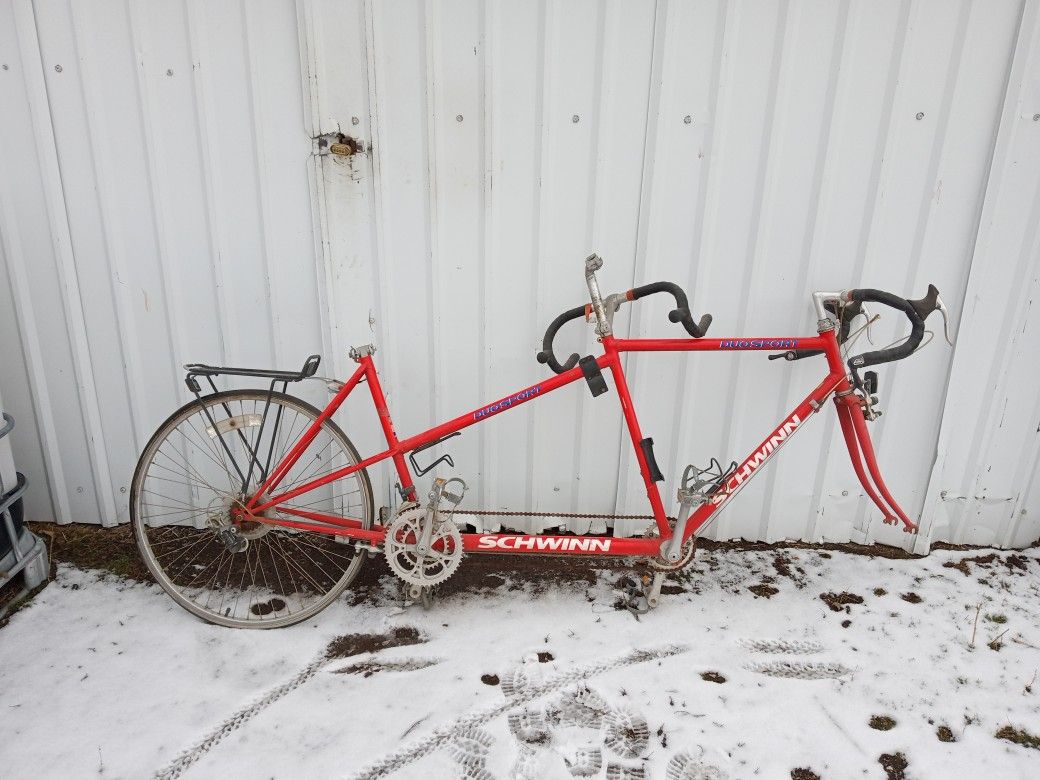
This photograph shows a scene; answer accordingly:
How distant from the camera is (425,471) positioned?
2533 mm

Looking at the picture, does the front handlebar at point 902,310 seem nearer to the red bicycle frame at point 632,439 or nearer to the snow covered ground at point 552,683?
the red bicycle frame at point 632,439

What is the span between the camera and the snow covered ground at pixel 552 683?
2.14m

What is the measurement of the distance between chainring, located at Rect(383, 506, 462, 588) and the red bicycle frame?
0.08 metres

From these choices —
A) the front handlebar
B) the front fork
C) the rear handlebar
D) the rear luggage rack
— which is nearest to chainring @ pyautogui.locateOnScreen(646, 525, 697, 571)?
the front fork

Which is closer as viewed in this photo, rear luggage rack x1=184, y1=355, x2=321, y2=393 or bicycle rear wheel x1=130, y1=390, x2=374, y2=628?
rear luggage rack x1=184, y1=355, x2=321, y2=393

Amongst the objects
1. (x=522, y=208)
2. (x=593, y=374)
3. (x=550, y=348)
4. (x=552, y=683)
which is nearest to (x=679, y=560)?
(x=552, y=683)

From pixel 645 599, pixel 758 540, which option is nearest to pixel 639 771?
pixel 645 599

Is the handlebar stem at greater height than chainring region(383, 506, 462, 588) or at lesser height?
greater

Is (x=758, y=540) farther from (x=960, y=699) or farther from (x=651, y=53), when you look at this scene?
(x=651, y=53)

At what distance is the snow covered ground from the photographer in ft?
7.03

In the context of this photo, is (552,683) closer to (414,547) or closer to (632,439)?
(414,547)

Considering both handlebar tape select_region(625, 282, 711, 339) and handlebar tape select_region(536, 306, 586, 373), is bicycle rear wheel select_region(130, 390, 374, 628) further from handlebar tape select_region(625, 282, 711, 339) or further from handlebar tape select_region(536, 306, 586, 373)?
handlebar tape select_region(625, 282, 711, 339)

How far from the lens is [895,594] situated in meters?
2.99

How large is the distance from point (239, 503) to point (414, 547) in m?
0.79
